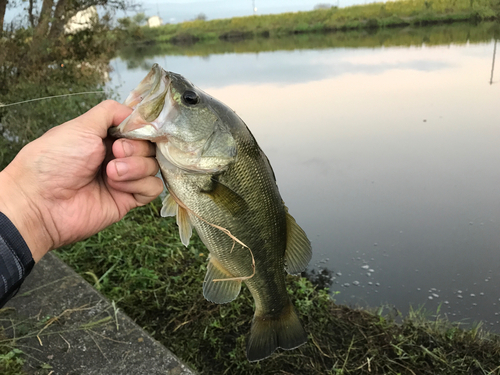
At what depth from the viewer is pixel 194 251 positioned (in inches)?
150

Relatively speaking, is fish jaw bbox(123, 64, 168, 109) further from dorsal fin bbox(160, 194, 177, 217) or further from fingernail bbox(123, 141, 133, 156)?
dorsal fin bbox(160, 194, 177, 217)

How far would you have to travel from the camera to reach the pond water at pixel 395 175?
161 inches

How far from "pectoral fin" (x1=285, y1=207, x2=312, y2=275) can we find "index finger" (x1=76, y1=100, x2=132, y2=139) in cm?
95

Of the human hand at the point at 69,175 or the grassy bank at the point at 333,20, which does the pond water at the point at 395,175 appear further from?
the grassy bank at the point at 333,20

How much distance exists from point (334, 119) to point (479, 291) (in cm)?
552

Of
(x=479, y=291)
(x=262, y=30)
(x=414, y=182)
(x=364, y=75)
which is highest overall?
(x=262, y=30)

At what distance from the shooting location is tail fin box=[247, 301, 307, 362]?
6.50 ft

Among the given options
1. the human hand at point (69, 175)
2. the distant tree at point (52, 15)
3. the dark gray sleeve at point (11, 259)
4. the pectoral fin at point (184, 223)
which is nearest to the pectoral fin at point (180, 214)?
the pectoral fin at point (184, 223)

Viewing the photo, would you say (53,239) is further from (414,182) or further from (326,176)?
(414,182)

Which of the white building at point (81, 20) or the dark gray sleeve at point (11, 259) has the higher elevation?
the white building at point (81, 20)

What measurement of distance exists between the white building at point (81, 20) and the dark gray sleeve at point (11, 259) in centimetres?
867

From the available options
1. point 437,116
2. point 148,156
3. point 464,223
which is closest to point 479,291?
point 464,223

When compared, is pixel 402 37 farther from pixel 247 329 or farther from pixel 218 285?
pixel 218 285

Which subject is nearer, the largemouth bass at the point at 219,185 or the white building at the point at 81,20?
the largemouth bass at the point at 219,185
